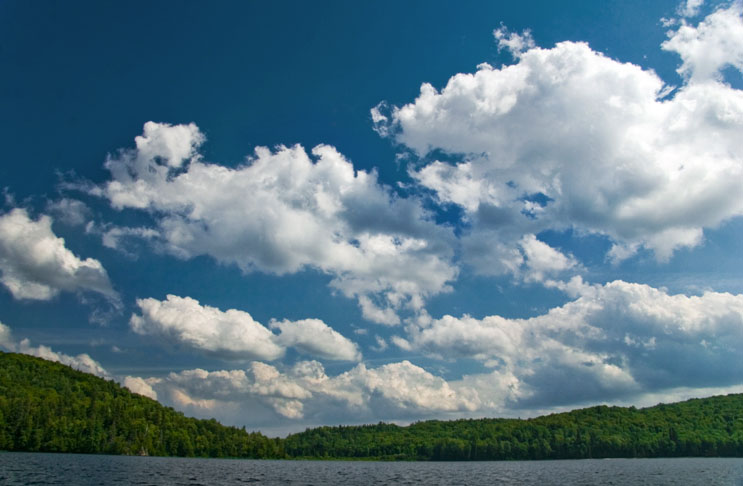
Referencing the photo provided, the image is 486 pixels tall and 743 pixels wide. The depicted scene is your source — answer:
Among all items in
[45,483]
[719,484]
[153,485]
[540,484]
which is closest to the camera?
[45,483]

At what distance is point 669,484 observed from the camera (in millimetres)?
98938

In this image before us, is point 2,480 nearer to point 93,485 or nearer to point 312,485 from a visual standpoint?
point 93,485

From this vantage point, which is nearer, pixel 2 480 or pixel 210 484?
pixel 2 480

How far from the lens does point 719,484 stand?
319 ft

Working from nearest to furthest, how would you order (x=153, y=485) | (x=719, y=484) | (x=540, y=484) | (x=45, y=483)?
(x=45, y=483), (x=153, y=485), (x=719, y=484), (x=540, y=484)

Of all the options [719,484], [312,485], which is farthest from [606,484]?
[312,485]

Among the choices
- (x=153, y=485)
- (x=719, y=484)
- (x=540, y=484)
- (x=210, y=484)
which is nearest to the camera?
(x=153, y=485)

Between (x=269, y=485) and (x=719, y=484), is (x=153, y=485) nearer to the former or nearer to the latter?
(x=269, y=485)

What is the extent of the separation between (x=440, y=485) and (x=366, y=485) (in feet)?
49.4

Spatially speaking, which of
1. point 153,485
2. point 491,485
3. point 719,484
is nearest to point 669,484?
point 719,484

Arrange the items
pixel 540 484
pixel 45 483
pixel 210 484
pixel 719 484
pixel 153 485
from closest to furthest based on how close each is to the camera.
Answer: pixel 45 483, pixel 153 485, pixel 210 484, pixel 719 484, pixel 540 484

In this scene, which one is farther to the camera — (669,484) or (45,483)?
(669,484)

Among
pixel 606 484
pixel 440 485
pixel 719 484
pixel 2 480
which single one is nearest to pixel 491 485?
pixel 440 485

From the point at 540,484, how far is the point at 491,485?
39.1 feet
